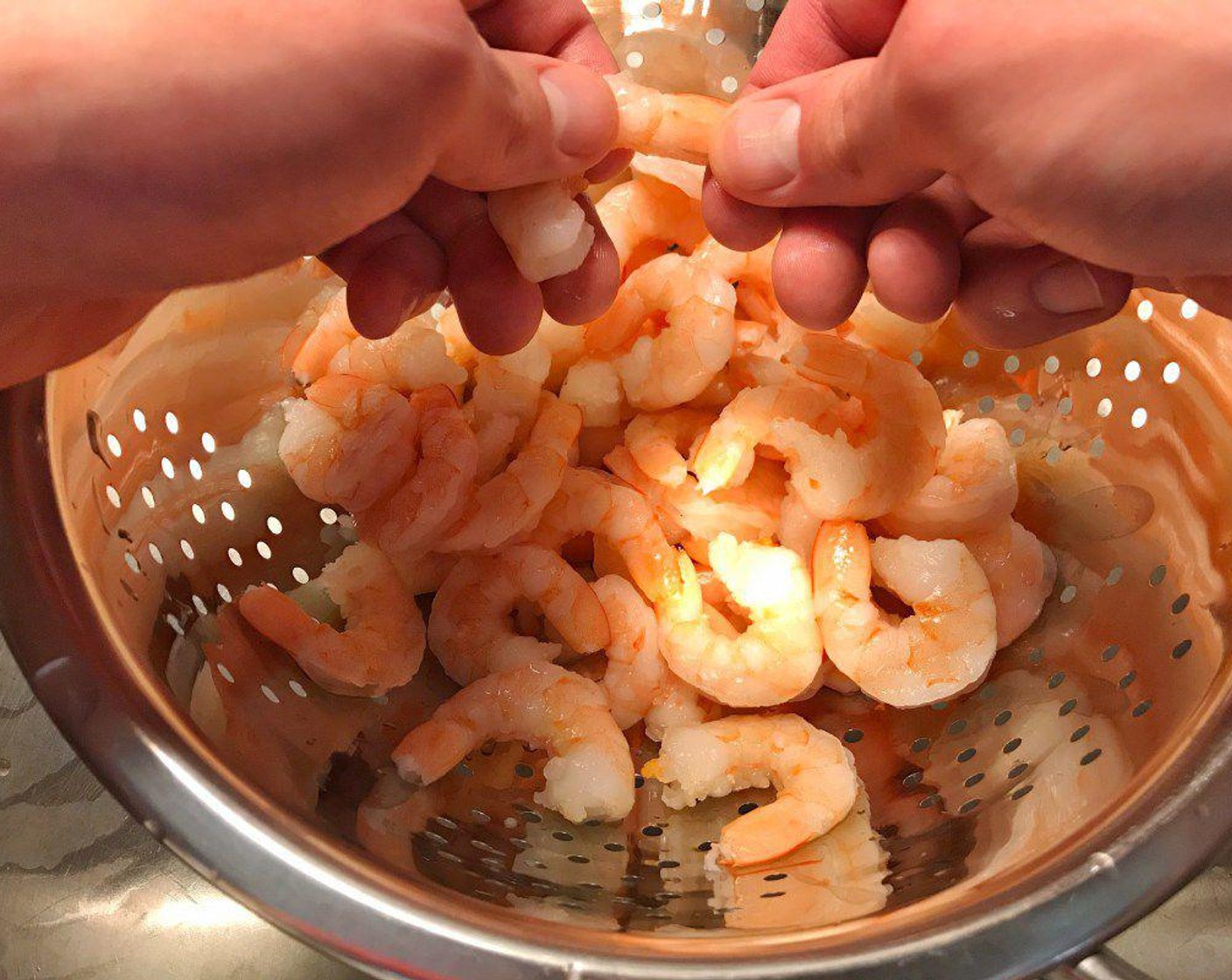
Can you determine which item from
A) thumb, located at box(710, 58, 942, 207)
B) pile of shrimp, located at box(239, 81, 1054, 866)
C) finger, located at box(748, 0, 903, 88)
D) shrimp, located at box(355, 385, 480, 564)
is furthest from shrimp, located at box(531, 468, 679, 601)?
finger, located at box(748, 0, 903, 88)

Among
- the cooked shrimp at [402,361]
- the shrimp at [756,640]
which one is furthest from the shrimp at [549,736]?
the cooked shrimp at [402,361]

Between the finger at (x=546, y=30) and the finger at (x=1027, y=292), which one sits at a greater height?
the finger at (x=546, y=30)

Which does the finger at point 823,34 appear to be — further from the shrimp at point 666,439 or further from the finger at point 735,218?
the shrimp at point 666,439

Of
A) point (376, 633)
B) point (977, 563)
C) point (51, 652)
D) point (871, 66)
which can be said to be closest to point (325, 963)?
point (376, 633)

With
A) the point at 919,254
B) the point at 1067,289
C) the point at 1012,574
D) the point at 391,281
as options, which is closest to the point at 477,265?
the point at 391,281

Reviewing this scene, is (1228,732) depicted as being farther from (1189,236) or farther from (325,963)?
(325,963)

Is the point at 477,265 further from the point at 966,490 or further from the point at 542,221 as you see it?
the point at 966,490
